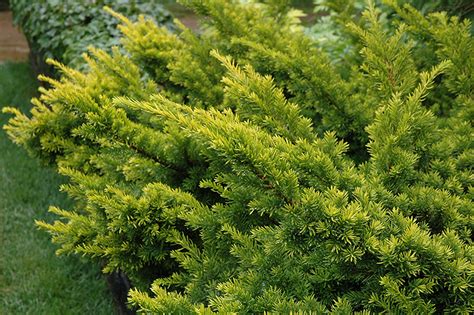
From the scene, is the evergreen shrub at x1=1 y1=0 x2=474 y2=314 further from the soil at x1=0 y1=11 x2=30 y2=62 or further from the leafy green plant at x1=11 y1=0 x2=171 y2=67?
the soil at x1=0 y1=11 x2=30 y2=62

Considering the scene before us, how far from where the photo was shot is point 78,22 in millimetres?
4781

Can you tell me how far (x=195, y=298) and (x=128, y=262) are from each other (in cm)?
50

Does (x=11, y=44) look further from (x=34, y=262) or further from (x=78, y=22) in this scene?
(x=34, y=262)

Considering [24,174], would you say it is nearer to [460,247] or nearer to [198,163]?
[198,163]

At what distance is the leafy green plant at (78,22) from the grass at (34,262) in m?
1.07

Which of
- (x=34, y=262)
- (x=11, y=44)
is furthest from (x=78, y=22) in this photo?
(x=11, y=44)

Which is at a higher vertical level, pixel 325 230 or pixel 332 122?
pixel 325 230

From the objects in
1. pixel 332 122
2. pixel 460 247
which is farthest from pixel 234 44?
pixel 460 247

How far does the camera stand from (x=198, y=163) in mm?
2119

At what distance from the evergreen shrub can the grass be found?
117 cm

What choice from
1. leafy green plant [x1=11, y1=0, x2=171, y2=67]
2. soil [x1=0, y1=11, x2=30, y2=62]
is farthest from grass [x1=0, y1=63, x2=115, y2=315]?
soil [x1=0, y1=11, x2=30, y2=62]

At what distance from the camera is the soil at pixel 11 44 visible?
8.17 meters

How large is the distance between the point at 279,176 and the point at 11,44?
27.9 ft

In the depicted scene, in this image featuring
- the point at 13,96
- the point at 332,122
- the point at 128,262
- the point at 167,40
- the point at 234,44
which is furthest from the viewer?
the point at 13,96
